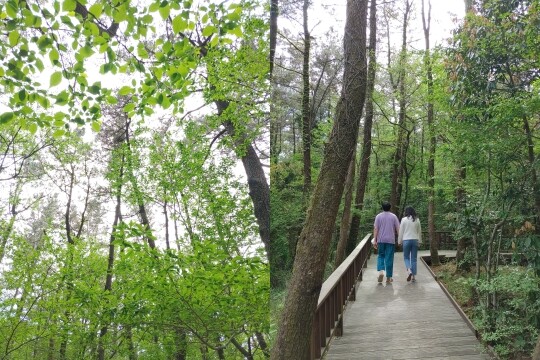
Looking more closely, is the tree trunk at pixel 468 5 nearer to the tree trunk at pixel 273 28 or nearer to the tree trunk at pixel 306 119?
the tree trunk at pixel 306 119

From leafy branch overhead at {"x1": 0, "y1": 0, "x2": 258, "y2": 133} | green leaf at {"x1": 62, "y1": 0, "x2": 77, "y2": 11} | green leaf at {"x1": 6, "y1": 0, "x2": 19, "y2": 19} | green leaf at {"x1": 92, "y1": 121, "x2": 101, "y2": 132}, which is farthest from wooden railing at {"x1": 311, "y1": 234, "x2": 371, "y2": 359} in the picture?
green leaf at {"x1": 6, "y1": 0, "x2": 19, "y2": 19}

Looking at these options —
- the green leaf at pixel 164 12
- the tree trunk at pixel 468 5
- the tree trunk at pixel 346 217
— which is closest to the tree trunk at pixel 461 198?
the tree trunk at pixel 346 217

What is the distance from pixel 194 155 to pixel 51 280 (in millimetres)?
706

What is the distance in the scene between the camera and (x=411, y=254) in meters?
2.00

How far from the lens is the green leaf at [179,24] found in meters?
1.76

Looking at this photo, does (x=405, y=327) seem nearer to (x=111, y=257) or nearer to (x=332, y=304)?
(x=332, y=304)

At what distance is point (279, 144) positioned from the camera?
1.71m

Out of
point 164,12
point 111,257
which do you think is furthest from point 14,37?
point 111,257

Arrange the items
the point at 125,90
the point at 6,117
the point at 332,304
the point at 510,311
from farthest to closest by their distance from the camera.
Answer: the point at 332,304 < the point at 510,311 < the point at 125,90 < the point at 6,117

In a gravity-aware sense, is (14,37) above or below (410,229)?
above

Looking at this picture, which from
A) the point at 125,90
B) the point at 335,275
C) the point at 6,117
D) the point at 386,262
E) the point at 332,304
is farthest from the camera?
the point at 386,262

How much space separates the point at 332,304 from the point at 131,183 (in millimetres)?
1118

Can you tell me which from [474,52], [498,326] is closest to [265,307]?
[498,326]

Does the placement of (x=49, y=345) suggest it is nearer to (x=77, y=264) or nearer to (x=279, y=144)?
(x=77, y=264)
